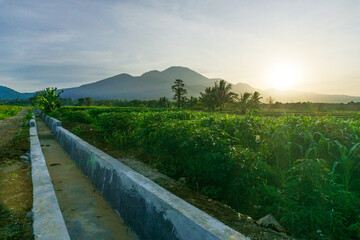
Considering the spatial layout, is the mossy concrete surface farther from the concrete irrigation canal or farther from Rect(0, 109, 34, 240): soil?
Rect(0, 109, 34, 240): soil

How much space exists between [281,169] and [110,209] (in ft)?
9.04

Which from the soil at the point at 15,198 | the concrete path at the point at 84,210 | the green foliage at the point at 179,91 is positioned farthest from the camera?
the green foliage at the point at 179,91

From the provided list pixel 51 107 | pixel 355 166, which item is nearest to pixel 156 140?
pixel 355 166

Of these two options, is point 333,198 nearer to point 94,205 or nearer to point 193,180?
point 193,180

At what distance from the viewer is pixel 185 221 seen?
181cm

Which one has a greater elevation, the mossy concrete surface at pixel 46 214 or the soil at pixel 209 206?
the mossy concrete surface at pixel 46 214

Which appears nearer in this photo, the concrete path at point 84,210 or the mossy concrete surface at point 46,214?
the mossy concrete surface at point 46,214

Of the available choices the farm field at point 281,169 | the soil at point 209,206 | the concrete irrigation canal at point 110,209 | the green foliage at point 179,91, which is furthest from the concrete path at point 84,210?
the green foliage at point 179,91

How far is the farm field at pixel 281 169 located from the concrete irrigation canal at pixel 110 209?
1.05 meters

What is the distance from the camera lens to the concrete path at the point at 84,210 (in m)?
2.53

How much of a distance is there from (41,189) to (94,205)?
74 centimetres

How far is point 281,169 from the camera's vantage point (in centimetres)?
366

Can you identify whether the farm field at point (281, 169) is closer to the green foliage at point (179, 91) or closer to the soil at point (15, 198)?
the soil at point (15, 198)

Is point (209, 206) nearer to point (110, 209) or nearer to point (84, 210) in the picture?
point (110, 209)
